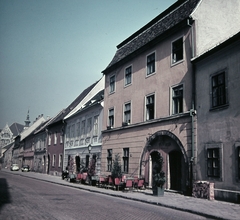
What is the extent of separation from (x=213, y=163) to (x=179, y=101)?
14.9ft

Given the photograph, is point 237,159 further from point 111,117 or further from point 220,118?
point 111,117

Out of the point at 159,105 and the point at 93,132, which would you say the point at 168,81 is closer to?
the point at 159,105

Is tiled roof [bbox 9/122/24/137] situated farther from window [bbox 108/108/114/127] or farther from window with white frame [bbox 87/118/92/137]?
window [bbox 108/108/114/127]

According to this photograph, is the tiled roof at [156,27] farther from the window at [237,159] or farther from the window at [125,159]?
the window at [237,159]

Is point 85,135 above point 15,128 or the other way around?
the other way around

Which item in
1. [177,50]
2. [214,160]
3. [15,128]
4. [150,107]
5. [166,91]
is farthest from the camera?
[15,128]

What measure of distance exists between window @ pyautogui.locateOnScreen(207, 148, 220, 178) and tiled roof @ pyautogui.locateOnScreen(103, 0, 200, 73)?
8053mm

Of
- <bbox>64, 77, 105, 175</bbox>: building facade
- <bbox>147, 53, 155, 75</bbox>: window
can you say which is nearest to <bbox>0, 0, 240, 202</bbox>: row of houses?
<bbox>147, 53, 155, 75</bbox>: window

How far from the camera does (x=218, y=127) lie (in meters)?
13.9

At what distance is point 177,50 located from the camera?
17.8 meters

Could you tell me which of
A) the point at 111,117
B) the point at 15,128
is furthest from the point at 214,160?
the point at 15,128

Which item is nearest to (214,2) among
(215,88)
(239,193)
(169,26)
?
(169,26)

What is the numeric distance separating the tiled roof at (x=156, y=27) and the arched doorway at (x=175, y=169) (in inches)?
318

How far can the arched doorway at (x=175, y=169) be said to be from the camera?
1684cm
